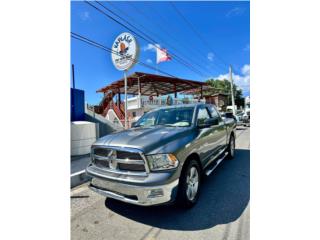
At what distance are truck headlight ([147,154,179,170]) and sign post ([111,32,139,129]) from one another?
9.12 meters

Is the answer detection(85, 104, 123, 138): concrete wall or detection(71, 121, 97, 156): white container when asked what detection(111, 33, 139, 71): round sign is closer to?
detection(85, 104, 123, 138): concrete wall

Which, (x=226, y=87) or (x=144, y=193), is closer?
(x=144, y=193)

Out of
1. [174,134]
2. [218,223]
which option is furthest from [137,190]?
[218,223]

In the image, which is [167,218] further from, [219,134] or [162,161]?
[219,134]

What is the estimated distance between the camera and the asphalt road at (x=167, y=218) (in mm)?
2305

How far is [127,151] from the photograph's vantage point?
2.52m

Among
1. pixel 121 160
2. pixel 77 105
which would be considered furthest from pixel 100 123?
pixel 121 160

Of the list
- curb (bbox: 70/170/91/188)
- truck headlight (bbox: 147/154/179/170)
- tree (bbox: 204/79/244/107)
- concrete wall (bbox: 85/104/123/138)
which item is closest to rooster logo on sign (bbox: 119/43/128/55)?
concrete wall (bbox: 85/104/123/138)

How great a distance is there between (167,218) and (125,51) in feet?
33.0

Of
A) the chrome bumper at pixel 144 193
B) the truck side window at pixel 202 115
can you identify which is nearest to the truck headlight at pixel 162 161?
the chrome bumper at pixel 144 193

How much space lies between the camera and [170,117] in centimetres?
387

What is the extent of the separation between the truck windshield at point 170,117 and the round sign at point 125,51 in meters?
7.24

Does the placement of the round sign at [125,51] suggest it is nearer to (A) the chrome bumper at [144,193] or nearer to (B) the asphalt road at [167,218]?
(B) the asphalt road at [167,218]
